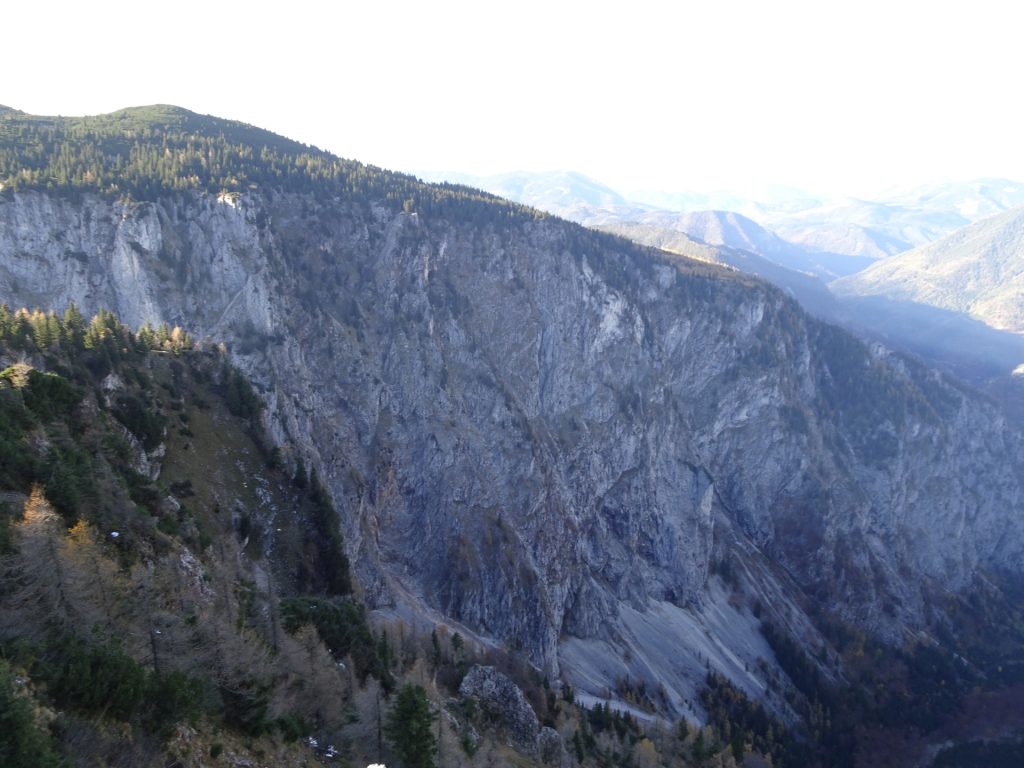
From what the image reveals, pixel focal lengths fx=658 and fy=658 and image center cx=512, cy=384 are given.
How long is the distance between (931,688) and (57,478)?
20049 cm

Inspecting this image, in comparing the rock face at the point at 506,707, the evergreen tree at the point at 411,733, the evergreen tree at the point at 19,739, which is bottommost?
the rock face at the point at 506,707

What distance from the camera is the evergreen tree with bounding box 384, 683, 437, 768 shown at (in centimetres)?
3562

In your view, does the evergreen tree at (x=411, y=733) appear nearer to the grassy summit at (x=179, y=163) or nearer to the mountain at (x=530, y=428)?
the mountain at (x=530, y=428)

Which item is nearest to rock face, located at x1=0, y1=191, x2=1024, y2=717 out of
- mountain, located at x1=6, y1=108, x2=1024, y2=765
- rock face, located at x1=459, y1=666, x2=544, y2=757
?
mountain, located at x1=6, y1=108, x2=1024, y2=765

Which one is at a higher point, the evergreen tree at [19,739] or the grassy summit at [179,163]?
the grassy summit at [179,163]

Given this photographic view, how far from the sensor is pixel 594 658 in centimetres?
13162

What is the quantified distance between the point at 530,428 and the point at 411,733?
102606 mm

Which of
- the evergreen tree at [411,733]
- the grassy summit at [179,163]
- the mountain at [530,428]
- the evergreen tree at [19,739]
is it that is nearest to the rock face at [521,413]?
the mountain at [530,428]

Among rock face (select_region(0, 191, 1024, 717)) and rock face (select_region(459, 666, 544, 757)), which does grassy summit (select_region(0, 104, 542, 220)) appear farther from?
rock face (select_region(459, 666, 544, 757))

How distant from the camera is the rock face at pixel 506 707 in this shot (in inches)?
2399

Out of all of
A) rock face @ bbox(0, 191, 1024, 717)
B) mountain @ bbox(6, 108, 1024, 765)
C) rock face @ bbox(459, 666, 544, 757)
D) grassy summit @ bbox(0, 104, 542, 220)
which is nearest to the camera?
rock face @ bbox(459, 666, 544, 757)

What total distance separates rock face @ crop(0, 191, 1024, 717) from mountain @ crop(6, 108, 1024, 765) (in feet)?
1.75

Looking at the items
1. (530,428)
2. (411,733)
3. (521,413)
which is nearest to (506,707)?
(411,733)

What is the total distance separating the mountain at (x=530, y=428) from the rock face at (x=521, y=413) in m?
0.53
